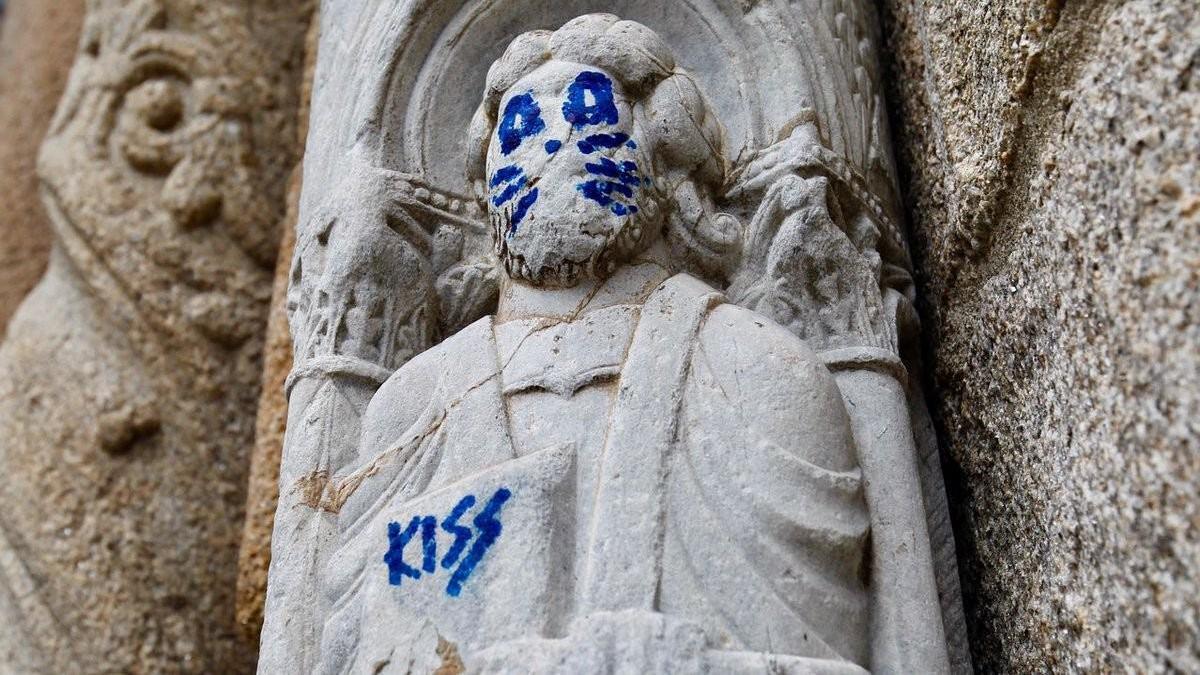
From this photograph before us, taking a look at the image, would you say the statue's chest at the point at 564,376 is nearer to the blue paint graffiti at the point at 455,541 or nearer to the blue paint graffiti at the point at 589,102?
the blue paint graffiti at the point at 455,541

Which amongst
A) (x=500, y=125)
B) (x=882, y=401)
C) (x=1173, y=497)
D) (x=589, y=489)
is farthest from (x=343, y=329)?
(x=1173, y=497)

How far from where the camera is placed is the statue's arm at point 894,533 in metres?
1.75

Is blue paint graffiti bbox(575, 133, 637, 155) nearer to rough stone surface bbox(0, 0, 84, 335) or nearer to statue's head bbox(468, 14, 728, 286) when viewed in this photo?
statue's head bbox(468, 14, 728, 286)

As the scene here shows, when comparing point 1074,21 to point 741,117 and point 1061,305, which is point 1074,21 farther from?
point 741,117

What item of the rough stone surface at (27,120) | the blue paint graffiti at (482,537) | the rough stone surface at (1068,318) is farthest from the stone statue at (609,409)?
the rough stone surface at (27,120)

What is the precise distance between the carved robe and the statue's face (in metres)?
0.10

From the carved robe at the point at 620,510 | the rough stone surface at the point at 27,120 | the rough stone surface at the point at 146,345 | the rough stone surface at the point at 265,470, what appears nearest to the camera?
the carved robe at the point at 620,510

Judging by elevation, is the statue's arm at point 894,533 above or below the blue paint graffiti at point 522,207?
below

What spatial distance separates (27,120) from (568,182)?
2.56m

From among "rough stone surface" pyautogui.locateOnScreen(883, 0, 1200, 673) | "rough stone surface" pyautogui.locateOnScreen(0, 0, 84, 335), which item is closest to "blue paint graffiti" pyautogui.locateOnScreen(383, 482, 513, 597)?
"rough stone surface" pyautogui.locateOnScreen(883, 0, 1200, 673)

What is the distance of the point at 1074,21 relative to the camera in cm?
173

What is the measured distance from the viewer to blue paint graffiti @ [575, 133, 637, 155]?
1.98m

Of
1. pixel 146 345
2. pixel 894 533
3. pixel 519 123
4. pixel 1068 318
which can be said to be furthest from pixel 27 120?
pixel 1068 318

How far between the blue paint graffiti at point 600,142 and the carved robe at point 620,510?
239 mm
